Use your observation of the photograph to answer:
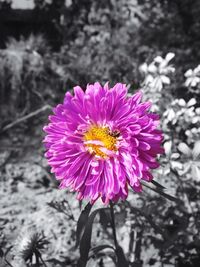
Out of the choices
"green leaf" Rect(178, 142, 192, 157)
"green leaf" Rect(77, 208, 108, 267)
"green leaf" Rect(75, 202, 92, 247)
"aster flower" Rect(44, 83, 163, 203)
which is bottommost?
"green leaf" Rect(77, 208, 108, 267)

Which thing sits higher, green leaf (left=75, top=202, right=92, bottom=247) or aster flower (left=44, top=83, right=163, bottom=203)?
aster flower (left=44, top=83, right=163, bottom=203)

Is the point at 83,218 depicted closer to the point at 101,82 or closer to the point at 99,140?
the point at 99,140

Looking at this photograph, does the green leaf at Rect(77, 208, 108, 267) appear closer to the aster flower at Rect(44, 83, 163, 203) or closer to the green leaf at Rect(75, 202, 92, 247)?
the green leaf at Rect(75, 202, 92, 247)

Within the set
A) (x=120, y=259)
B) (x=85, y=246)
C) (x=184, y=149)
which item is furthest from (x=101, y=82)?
(x=85, y=246)

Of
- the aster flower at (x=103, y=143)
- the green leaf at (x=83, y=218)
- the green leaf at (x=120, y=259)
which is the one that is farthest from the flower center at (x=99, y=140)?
the green leaf at (x=120, y=259)

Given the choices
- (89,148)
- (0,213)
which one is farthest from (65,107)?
(0,213)

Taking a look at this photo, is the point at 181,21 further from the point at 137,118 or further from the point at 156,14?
the point at 137,118

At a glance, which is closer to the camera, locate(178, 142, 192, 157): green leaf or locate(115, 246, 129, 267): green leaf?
locate(115, 246, 129, 267): green leaf

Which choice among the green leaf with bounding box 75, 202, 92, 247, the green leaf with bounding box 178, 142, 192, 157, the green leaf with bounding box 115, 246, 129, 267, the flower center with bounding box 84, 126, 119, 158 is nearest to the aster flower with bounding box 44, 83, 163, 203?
the flower center with bounding box 84, 126, 119, 158
